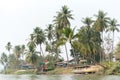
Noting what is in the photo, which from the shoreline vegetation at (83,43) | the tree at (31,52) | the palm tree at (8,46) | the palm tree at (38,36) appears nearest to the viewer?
the shoreline vegetation at (83,43)

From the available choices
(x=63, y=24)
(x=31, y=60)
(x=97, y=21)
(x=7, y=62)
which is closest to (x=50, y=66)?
(x=31, y=60)

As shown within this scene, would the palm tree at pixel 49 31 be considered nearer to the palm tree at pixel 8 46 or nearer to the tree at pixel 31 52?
the tree at pixel 31 52

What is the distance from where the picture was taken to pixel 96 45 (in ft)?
301

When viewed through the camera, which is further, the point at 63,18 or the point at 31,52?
the point at 31,52

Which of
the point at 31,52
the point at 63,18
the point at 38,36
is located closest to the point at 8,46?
the point at 31,52

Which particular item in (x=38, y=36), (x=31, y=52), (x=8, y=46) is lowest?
(x=31, y=52)

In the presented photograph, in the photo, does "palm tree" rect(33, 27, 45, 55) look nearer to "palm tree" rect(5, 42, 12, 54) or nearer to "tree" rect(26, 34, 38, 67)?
"tree" rect(26, 34, 38, 67)

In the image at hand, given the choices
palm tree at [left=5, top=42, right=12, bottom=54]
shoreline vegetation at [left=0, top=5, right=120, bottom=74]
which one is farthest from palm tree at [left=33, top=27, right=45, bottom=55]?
palm tree at [left=5, top=42, right=12, bottom=54]

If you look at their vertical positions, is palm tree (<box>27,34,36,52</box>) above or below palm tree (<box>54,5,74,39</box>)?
below

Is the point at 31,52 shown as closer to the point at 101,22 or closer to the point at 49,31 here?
the point at 49,31

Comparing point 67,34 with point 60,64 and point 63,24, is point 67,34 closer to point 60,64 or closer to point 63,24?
point 63,24

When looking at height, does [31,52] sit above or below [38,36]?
below

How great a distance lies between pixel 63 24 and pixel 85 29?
21.3 ft

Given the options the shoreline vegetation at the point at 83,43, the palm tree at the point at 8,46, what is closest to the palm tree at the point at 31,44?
the shoreline vegetation at the point at 83,43
